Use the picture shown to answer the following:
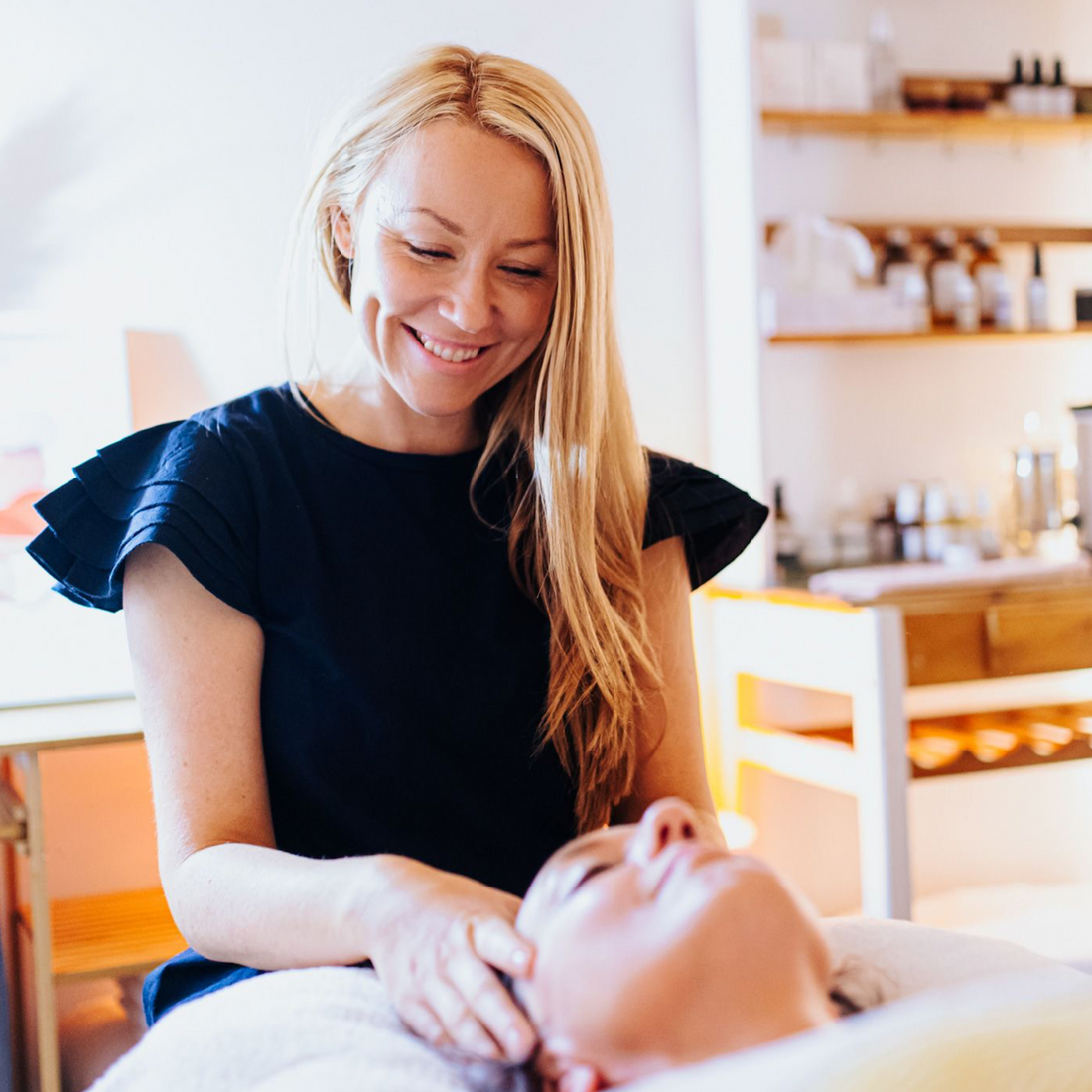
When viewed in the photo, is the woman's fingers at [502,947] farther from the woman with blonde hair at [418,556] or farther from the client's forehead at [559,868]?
the woman with blonde hair at [418,556]

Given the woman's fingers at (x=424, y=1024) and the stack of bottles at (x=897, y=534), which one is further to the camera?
the stack of bottles at (x=897, y=534)

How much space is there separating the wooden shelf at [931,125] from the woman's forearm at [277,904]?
7.23 feet

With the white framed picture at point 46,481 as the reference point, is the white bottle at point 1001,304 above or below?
above

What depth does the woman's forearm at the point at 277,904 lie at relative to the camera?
2.81 feet

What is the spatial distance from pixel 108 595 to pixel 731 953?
0.73m

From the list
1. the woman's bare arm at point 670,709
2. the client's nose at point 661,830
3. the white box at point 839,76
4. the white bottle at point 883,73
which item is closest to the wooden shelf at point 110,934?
the woman's bare arm at point 670,709

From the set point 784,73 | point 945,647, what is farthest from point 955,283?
point 945,647

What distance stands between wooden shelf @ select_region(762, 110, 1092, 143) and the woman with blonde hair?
5.66ft

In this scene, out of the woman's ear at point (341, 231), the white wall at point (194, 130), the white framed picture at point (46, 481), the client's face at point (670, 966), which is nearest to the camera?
the client's face at point (670, 966)

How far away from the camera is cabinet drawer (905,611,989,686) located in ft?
7.64

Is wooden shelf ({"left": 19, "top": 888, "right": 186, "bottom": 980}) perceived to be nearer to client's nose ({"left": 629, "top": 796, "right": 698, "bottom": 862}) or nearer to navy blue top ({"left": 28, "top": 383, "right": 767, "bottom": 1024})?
navy blue top ({"left": 28, "top": 383, "right": 767, "bottom": 1024})

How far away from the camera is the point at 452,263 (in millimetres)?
1119

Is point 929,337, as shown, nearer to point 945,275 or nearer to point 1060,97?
point 945,275

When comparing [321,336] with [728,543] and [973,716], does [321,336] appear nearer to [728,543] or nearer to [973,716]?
[728,543]
